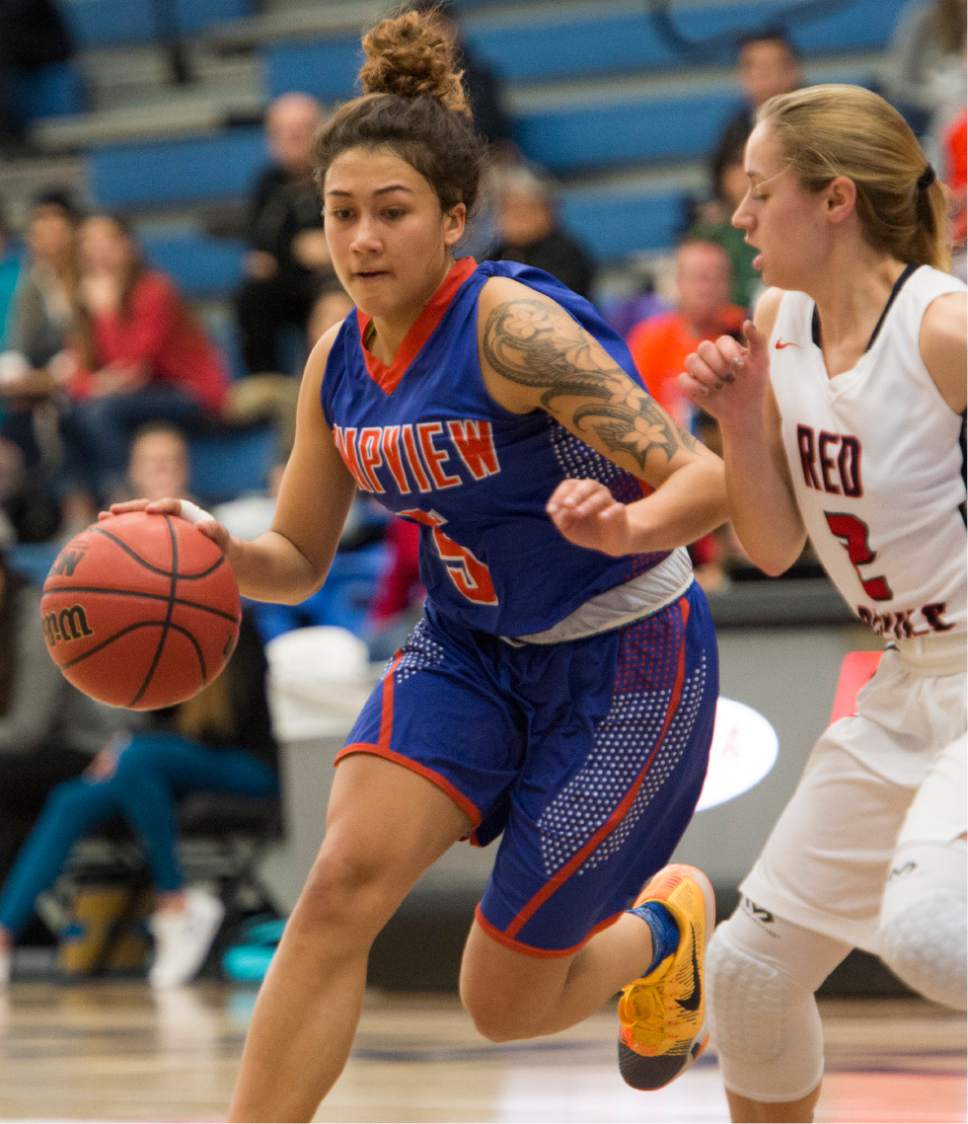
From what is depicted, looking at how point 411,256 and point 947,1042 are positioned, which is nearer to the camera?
point 411,256

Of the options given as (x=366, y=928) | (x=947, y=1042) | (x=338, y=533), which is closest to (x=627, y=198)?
(x=947, y=1042)

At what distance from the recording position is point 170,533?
3.44 m

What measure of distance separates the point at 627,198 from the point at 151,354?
2819 mm

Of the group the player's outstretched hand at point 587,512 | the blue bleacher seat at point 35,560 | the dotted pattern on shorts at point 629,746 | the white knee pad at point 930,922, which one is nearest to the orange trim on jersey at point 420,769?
the dotted pattern on shorts at point 629,746

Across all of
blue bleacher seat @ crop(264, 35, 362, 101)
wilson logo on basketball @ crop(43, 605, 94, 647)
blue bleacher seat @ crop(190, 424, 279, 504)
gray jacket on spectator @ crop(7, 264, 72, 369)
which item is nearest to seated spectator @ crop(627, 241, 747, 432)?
blue bleacher seat @ crop(190, 424, 279, 504)

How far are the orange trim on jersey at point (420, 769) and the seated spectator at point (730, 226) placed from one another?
13.6 ft

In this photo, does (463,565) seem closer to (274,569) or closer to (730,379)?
(274,569)

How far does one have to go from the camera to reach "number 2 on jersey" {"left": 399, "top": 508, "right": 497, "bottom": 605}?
3.44m

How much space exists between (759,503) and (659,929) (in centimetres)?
124

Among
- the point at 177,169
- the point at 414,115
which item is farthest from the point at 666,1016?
the point at 177,169

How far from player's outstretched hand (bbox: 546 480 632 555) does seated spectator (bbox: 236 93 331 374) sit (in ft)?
22.0

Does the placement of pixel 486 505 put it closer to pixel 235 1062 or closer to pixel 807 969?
pixel 807 969

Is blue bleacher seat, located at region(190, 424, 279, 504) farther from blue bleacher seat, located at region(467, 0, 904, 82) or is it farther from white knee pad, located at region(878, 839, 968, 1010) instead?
white knee pad, located at region(878, 839, 968, 1010)

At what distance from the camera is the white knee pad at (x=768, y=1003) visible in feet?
10.9
